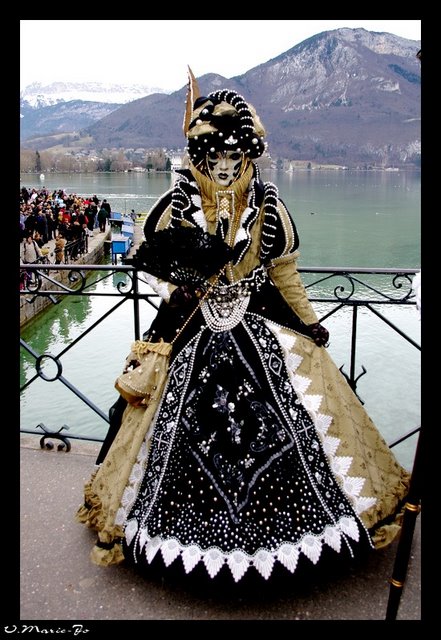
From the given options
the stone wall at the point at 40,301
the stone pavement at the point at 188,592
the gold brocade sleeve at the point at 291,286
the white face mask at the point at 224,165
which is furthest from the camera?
the stone wall at the point at 40,301

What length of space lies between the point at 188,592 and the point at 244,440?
0.62 m

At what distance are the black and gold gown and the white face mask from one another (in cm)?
5

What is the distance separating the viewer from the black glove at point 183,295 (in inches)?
92.0

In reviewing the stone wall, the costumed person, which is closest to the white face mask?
the costumed person

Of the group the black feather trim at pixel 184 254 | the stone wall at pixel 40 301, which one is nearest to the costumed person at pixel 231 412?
the black feather trim at pixel 184 254

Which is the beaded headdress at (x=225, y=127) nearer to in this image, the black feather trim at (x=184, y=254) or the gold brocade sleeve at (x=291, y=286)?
the black feather trim at (x=184, y=254)

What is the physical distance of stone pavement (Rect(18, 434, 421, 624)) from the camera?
2.07m

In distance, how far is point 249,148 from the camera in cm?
242

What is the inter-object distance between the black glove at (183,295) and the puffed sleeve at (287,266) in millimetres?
382

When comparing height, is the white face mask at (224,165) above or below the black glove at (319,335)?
above

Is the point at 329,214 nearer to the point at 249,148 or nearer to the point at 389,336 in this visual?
the point at 389,336

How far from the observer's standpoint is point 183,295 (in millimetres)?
2338
